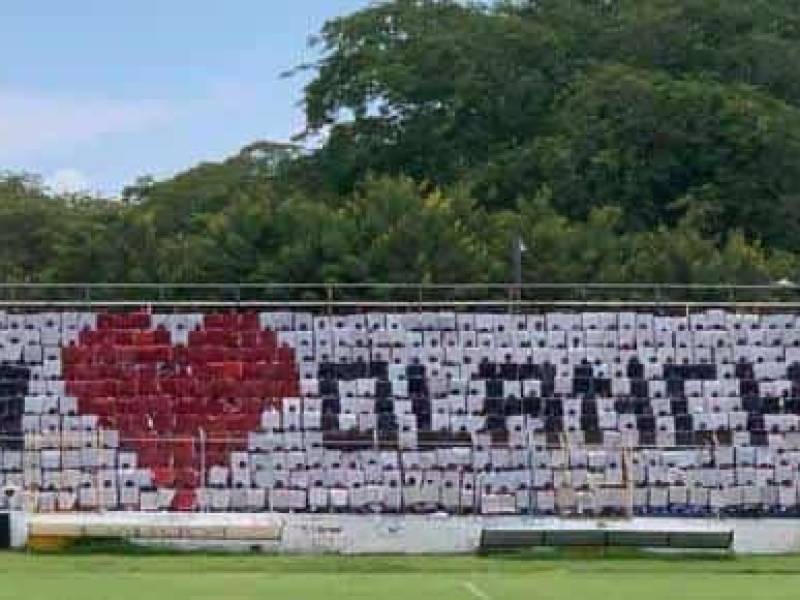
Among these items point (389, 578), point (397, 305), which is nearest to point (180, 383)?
point (397, 305)

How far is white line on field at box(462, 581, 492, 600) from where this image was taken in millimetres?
18766

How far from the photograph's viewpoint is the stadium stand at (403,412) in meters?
28.4

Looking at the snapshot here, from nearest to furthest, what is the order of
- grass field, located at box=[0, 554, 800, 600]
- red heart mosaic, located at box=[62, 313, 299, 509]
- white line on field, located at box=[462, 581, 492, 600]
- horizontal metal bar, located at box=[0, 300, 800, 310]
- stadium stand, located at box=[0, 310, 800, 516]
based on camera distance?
white line on field, located at box=[462, 581, 492, 600], grass field, located at box=[0, 554, 800, 600], stadium stand, located at box=[0, 310, 800, 516], red heart mosaic, located at box=[62, 313, 299, 509], horizontal metal bar, located at box=[0, 300, 800, 310]

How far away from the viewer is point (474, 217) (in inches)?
1674

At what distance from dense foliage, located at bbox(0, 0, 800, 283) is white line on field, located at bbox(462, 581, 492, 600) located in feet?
60.0

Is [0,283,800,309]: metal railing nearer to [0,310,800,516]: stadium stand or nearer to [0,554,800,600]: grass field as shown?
[0,310,800,516]: stadium stand

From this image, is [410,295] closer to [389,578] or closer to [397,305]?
[397,305]

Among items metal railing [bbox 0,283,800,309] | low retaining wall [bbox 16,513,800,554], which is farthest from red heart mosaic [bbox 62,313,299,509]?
metal railing [bbox 0,283,800,309]

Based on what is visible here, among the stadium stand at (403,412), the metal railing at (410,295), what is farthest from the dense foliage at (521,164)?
the stadium stand at (403,412)

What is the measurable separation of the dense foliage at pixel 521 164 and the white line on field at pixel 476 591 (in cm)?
1827

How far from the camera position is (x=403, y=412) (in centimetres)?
3006

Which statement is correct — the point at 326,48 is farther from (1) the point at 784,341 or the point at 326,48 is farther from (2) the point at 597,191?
(1) the point at 784,341

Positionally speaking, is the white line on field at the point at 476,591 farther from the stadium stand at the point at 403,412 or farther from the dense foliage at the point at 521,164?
the dense foliage at the point at 521,164

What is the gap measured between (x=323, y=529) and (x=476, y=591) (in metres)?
6.90
